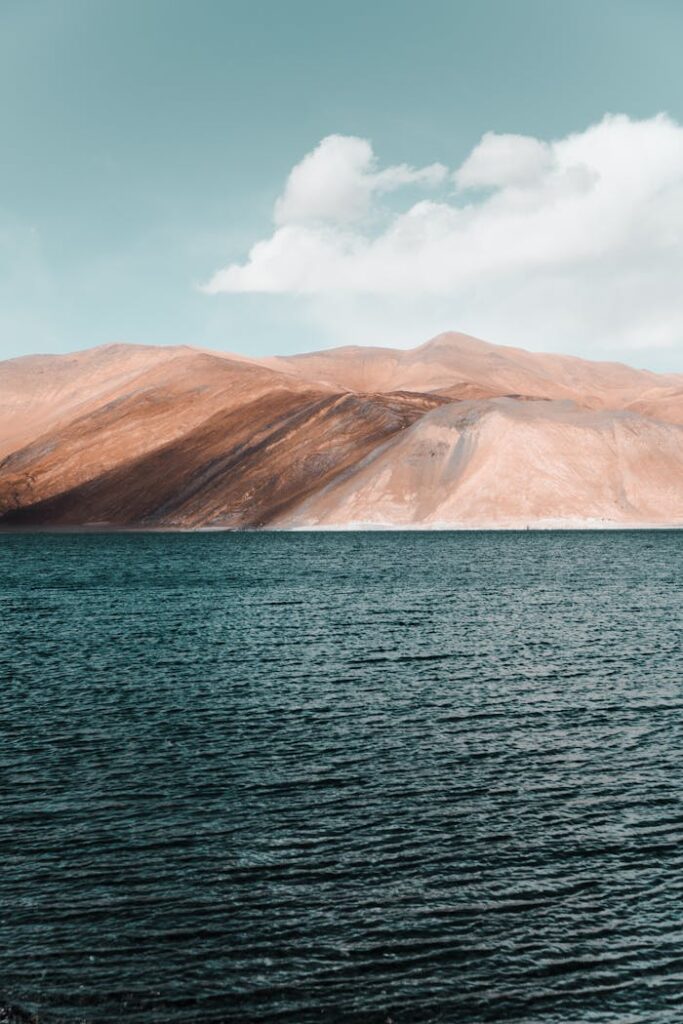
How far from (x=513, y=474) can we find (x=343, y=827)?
152788 mm

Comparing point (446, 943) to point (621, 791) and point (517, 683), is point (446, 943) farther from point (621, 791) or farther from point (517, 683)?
point (517, 683)

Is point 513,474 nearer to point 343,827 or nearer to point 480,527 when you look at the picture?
point 480,527

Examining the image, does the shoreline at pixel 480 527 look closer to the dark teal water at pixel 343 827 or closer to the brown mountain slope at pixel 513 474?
the brown mountain slope at pixel 513 474

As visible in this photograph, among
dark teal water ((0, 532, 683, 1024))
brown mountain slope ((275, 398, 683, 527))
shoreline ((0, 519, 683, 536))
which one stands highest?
brown mountain slope ((275, 398, 683, 527))

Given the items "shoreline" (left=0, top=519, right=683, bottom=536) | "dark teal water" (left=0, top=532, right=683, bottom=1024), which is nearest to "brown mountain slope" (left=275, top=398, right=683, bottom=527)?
"shoreline" (left=0, top=519, right=683, bottom=536)

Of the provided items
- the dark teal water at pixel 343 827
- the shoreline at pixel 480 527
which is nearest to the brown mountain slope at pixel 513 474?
the shoreline at pixel 480 527

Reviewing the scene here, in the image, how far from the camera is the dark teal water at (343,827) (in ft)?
47.0

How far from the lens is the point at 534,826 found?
67.9 feet

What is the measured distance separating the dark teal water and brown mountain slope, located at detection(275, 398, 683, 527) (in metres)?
116

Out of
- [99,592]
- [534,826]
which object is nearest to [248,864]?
[534,826]

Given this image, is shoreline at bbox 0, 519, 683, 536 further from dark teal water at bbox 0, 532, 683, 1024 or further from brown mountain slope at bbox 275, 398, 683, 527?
dark teal water at bbox 0, 532, 683, 1024

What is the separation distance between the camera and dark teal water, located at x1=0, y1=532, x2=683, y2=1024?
1433 cm

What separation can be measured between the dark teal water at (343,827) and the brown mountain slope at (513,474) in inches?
4557

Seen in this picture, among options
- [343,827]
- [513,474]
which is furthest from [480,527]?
[343,827]
